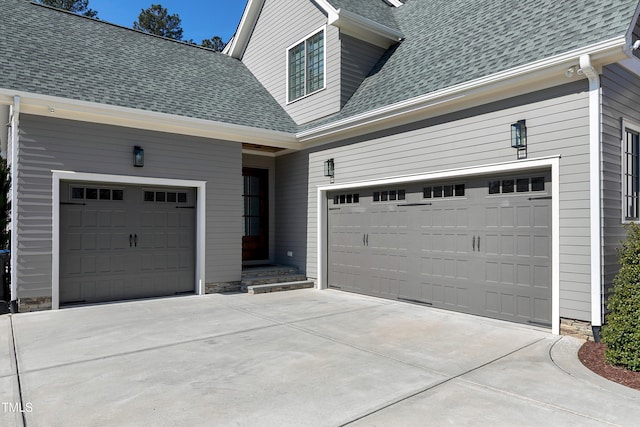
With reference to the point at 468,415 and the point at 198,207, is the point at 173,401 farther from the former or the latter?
the point at 198,207

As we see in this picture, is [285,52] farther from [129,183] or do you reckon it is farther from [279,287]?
[279,287]

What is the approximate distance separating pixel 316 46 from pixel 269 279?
18.3 feet

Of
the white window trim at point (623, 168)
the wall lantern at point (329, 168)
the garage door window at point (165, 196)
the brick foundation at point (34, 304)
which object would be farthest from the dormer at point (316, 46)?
the brick foundation at point (34, 304)

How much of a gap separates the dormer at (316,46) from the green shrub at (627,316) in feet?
20.2

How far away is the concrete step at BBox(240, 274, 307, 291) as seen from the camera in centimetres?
874

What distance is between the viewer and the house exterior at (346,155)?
16.9 ft

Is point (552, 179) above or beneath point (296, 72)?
beneath

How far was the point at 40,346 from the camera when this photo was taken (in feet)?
15.5

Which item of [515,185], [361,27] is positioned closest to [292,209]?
[361,27]

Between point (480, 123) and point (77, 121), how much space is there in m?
Result: 6.64

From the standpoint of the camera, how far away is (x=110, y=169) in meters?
7.28

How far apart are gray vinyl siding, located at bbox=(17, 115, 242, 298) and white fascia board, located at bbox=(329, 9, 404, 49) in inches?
139

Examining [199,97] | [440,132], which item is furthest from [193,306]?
[440,132]

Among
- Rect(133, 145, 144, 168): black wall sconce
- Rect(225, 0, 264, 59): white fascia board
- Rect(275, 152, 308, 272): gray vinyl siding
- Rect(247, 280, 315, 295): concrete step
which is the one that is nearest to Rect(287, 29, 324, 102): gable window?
Rect(275, 152, 308, 272): gray vinyl siding
